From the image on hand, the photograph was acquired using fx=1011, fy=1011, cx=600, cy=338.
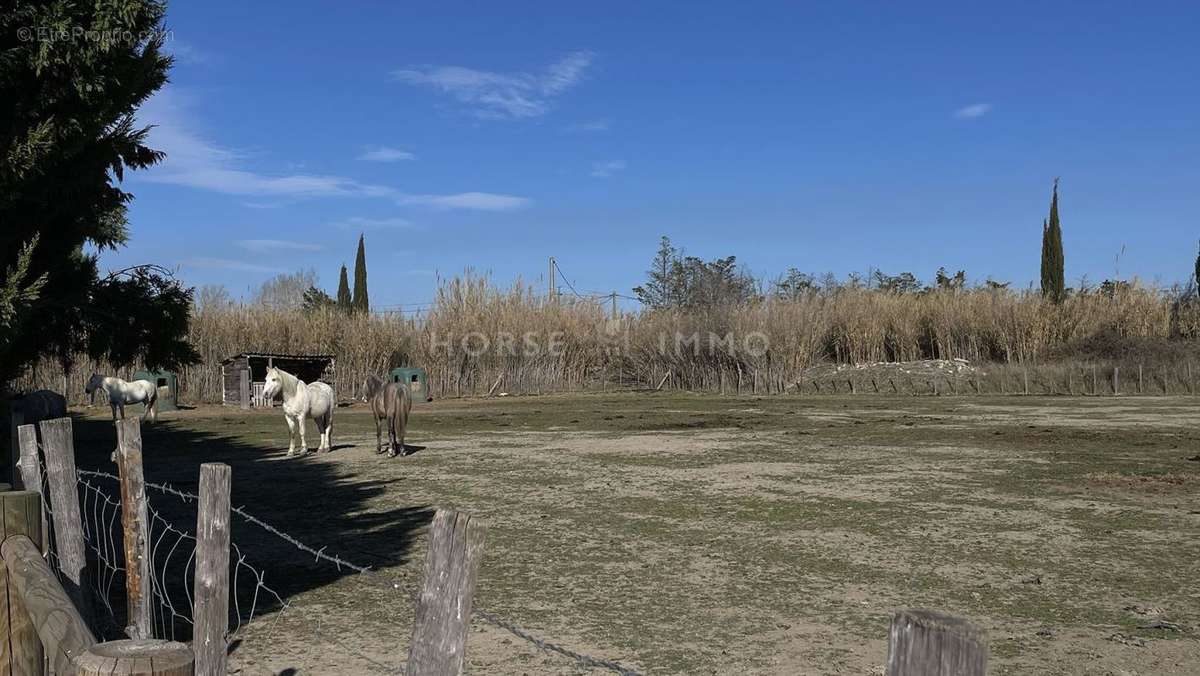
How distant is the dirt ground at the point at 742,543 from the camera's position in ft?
18.4

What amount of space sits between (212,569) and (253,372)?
2892cm

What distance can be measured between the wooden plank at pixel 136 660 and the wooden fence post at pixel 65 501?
2.95 meters

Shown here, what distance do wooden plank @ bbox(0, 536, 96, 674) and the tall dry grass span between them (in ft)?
103

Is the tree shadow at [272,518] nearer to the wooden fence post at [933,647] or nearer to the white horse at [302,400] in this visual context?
the white horse at [302,400]

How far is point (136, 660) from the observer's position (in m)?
1.93

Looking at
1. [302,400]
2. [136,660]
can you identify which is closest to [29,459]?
[136,660]

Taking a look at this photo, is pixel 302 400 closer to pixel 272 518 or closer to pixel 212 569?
pixel 272 518

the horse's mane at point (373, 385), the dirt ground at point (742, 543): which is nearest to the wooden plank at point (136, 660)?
the dirt ground at point (742, 543)

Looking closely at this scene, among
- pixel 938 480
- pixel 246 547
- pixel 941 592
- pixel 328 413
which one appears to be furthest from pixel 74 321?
pixel 938 480

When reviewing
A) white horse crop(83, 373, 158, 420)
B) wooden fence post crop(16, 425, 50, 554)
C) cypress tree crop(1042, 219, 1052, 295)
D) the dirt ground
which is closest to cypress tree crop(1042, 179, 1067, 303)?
cypress tree crop(1042, 219, 1052, 295)

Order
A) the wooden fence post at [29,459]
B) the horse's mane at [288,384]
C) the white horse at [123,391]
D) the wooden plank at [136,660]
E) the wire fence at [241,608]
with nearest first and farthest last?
1. the wooden plank at [136,660]
2. the wooden fence post at [29,459]
3. the wire fence at [241,608]
4. the horse's mane at [288,384]
5. the white horse at [123,391]

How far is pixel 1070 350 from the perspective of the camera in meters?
33.4

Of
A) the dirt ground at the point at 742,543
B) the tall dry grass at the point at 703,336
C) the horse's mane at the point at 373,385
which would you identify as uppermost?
the tall dry grass at the point at 703,336

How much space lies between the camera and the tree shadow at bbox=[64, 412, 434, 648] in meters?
7.15
